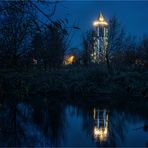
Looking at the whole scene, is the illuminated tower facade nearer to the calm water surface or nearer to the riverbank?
the riverbank

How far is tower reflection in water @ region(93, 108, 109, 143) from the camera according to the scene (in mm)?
11516

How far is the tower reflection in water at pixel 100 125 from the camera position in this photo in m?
11.5

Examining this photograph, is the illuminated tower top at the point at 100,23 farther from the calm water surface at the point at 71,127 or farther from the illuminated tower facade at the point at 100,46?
the calm water surface at the point at 71,127

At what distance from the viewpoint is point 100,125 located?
14086 millimetres

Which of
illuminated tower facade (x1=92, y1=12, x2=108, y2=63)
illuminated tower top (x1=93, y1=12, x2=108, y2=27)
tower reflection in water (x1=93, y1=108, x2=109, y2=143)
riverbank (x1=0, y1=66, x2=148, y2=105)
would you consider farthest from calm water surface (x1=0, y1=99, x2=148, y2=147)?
illuminated tower top (x1=93, y1=12, x2=108, y2=27)

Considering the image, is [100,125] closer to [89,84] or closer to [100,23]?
[89,84]

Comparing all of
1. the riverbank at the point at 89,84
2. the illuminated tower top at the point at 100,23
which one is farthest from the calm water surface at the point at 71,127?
the illuminated tower top at the point at 100,23

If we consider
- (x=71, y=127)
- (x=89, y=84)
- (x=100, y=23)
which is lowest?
(x=71, y=127)

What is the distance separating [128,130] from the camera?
13164 mm

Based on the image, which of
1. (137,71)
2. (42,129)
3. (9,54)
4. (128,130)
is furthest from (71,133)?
(137,71)

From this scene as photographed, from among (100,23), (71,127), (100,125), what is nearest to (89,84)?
(100,125)

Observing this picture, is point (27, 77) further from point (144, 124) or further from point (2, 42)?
point (2, 42)

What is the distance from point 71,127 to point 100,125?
1177mm

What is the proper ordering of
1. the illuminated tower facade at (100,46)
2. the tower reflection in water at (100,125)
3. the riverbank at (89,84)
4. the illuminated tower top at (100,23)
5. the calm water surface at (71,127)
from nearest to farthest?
the calm water surface at (71,127) < the tower reflection in water at (100,125) < the riverbank at (89,84) < the illuminated tower facade at (100,46) < the illuminated tower top at (100,23)
